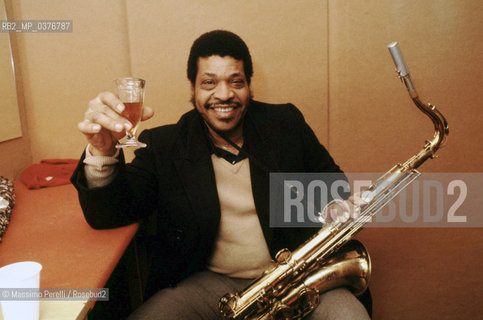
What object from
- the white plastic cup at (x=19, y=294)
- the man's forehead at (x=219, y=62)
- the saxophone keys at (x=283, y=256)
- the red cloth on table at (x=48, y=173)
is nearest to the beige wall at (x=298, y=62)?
the red cloth on table at (x=48, y=173)

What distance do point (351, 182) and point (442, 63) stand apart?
95 centimetres

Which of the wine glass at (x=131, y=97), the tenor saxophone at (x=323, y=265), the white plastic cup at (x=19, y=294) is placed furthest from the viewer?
the tenor saxophone at (x=323, y=265)

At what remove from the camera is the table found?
101cm

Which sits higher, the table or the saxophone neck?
the saxophone neck

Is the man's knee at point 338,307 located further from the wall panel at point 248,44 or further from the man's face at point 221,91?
the wall panel at point 248,44

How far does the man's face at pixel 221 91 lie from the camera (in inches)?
65.4

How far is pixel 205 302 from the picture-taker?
1555 mm

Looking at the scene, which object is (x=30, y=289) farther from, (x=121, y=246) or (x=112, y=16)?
(x=112, y=16)

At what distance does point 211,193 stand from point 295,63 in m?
1.11

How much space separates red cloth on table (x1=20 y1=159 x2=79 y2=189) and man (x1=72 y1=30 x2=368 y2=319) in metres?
0.71

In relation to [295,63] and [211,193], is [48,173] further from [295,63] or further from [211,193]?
[295,63]

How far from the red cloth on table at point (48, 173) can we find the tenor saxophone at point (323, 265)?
3.98 ft

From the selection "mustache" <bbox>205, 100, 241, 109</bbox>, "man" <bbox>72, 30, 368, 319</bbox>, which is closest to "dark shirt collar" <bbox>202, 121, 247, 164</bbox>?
"man" <bbox>72, 30, 368, 319</bbox>

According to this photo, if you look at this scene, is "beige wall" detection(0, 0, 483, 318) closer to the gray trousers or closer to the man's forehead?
the man's forehead
